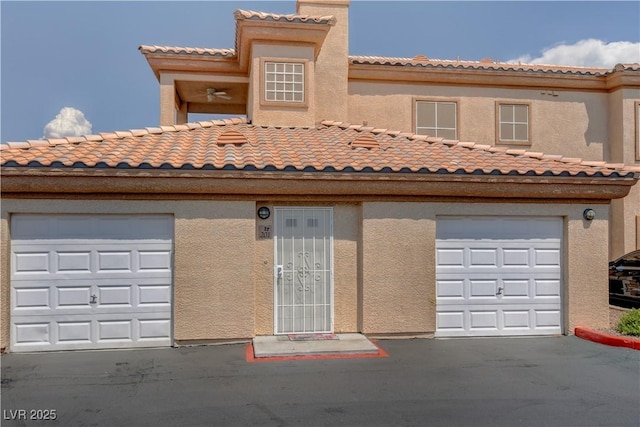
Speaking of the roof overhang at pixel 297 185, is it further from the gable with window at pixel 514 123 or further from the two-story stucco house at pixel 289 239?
the gable with window at pixel 514 123

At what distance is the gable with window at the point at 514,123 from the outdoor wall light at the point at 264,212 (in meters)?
9.35

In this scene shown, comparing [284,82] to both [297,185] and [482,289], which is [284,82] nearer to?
[297,185]

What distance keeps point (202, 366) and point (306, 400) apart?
7.08ft

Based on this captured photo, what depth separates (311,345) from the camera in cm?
819

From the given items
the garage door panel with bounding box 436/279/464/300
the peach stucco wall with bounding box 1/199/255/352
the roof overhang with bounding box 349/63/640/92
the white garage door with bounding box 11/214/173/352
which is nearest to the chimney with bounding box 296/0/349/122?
the roof overhang with bounding box 349/63/640/92

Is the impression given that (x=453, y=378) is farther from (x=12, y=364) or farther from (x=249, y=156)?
(x=12, y=364)

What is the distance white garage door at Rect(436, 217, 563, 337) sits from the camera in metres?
9.30

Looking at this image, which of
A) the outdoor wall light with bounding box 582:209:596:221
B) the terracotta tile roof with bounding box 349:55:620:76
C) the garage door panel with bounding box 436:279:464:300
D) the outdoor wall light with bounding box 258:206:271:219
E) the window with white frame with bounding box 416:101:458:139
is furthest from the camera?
the window with white frame with bounding box 416:101:458:139

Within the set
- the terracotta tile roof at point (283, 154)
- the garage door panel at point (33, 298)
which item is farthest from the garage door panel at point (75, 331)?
the terracotta tile roof at point (283, 154)

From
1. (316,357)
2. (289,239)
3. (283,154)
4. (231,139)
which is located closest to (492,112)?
(283,154)

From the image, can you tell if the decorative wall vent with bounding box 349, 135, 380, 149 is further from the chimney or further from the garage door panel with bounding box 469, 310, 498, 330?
the garage door panel with bounding box 469, 310, 498, 330

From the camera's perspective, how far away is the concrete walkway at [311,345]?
25.7 feet

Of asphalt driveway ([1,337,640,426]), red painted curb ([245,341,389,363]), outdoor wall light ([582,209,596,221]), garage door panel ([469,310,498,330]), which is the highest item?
outdoor wall light ([582,209,596,221])

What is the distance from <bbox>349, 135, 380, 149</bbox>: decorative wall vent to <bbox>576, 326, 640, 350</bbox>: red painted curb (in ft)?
18.4
